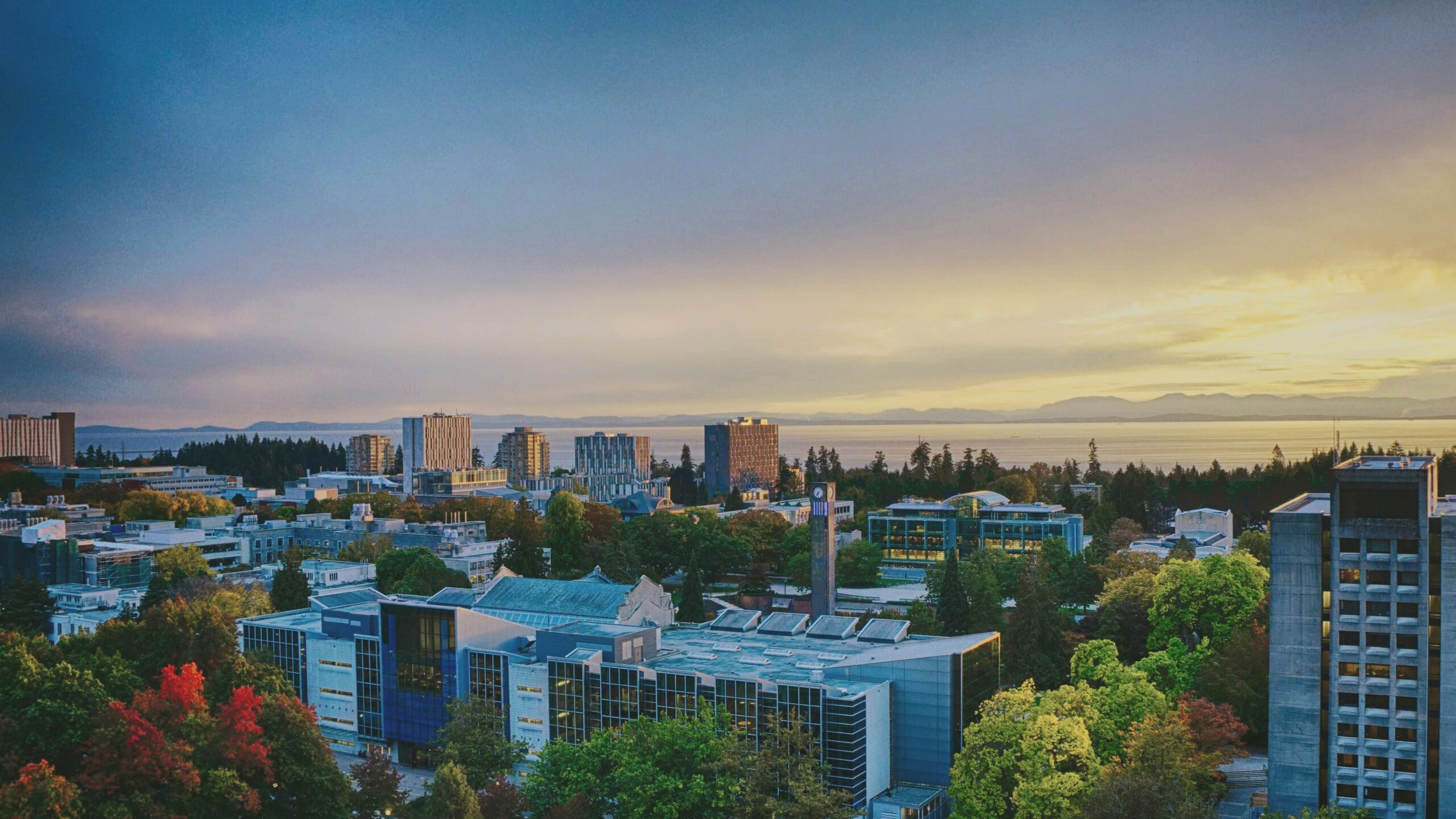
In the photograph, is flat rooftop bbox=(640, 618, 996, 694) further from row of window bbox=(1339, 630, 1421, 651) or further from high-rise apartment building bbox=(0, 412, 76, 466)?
high-rise apartment building bbox=(0, 412, 76, 466)

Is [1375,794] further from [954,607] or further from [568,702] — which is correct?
[568,702]

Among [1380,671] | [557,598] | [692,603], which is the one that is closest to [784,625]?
[557,598]

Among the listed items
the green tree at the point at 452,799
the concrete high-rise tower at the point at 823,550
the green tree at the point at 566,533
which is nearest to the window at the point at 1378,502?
the green tree at the point at 452,799

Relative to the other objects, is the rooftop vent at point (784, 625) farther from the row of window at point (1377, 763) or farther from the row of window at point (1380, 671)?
the row of window at point (1380, 671)

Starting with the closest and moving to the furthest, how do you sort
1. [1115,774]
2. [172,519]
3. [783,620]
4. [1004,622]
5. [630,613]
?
[1115,774], [783,620], [630,613], [1004,622], [172,519]

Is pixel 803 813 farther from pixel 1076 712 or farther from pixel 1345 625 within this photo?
pixel 1345 625

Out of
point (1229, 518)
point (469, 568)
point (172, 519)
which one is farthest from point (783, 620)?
point (172, 519)

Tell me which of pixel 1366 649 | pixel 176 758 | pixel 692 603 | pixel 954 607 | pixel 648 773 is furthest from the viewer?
pixel 692 603
